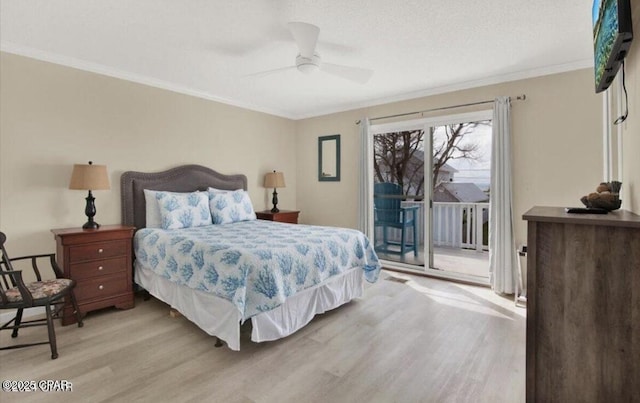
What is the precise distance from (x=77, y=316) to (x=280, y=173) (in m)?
3.17

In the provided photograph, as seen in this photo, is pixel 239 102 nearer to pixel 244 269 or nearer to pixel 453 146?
pixel 453 146

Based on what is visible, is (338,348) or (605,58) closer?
(605,58)

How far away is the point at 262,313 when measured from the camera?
7.64ft

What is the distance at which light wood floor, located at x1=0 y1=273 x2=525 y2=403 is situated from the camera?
188cm

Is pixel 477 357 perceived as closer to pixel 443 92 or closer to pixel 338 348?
pixel 338 348

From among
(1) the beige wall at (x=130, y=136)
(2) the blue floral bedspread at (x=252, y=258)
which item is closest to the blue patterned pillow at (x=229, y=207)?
(2) the blue floral bedspread at (x=252, y=258)

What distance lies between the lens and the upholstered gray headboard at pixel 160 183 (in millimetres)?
3594

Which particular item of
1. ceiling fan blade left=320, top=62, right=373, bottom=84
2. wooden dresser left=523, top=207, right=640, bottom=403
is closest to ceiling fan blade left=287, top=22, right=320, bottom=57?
ceiling fan blade left=320, top=62, right=373, bottom=84

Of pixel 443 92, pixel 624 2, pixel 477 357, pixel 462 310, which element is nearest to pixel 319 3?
pixel 624 2

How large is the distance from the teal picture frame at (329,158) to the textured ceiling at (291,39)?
134 centimetres

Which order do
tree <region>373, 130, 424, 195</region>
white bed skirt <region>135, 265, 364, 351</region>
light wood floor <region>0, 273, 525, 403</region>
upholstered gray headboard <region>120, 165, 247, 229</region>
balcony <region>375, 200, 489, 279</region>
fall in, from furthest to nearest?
balcony <region>375, 200, 489, 279</region> < tree <region>373, 130, 424, 195</region> < upholstered gray headboard <region>120, 165, 247, 229</region> < white bed skirt <region>135, 265, 364, 351</region> < light wood floor <region>0, 273, 525, 403</region>

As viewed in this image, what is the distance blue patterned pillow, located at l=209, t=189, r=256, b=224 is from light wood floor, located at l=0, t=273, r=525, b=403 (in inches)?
50.9

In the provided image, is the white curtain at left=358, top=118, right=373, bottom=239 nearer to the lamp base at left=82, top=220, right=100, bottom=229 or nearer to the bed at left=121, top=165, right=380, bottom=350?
the bed at left=121, top=165, right=380, bottom=350

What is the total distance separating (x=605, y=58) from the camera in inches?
61.9
